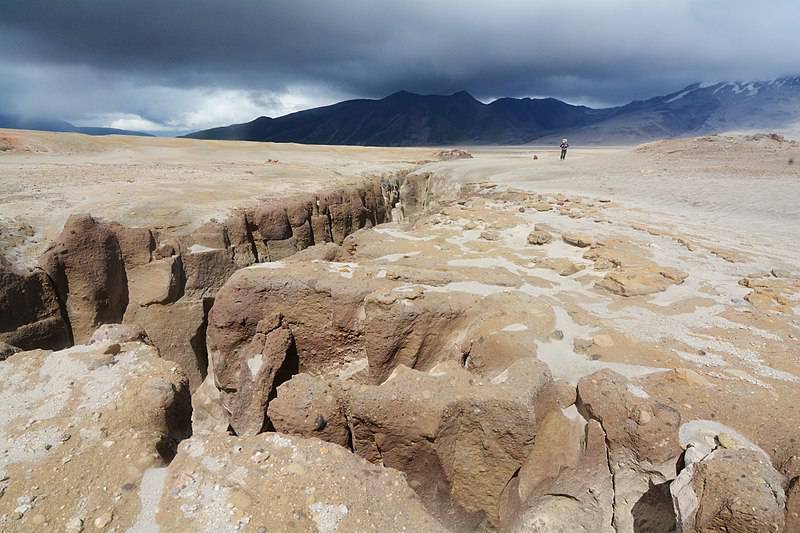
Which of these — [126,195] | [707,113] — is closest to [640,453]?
[126,195]

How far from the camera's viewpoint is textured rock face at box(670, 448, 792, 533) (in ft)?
7.32

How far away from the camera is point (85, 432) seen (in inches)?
122

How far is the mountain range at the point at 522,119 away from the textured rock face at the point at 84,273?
96.1 meters

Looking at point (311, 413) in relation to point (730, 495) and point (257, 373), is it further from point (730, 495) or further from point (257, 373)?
point (730, 495)

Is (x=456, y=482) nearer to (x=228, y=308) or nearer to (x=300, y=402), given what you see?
(x=300, y=402)

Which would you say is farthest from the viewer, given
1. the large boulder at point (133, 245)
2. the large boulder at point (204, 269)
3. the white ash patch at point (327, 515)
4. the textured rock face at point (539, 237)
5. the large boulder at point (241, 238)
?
the large boulder at point (241, 238)

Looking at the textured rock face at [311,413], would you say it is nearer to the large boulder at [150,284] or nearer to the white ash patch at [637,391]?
the white ash patch at [637,391]

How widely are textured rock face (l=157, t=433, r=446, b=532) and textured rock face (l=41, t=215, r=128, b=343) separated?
16.2 feet

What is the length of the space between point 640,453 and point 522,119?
14706 centimetres

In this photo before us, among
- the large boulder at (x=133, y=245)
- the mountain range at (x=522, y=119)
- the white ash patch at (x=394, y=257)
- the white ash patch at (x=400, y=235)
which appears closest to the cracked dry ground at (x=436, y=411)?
the white ash patch at (x=394, y=257)

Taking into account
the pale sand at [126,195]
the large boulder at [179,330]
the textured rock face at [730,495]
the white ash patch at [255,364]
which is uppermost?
the pale sand at [126,195]

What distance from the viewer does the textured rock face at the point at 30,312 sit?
18.5 ft

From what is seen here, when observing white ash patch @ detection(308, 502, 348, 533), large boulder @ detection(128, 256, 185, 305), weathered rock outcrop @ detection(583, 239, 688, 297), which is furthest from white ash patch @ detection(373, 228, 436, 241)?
white ash patch @ detection(308, 502, 348, 533)

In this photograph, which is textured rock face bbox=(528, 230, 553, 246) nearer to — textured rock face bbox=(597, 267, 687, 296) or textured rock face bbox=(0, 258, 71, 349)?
textured rock face bbox=(597, 267, 687, 296)
